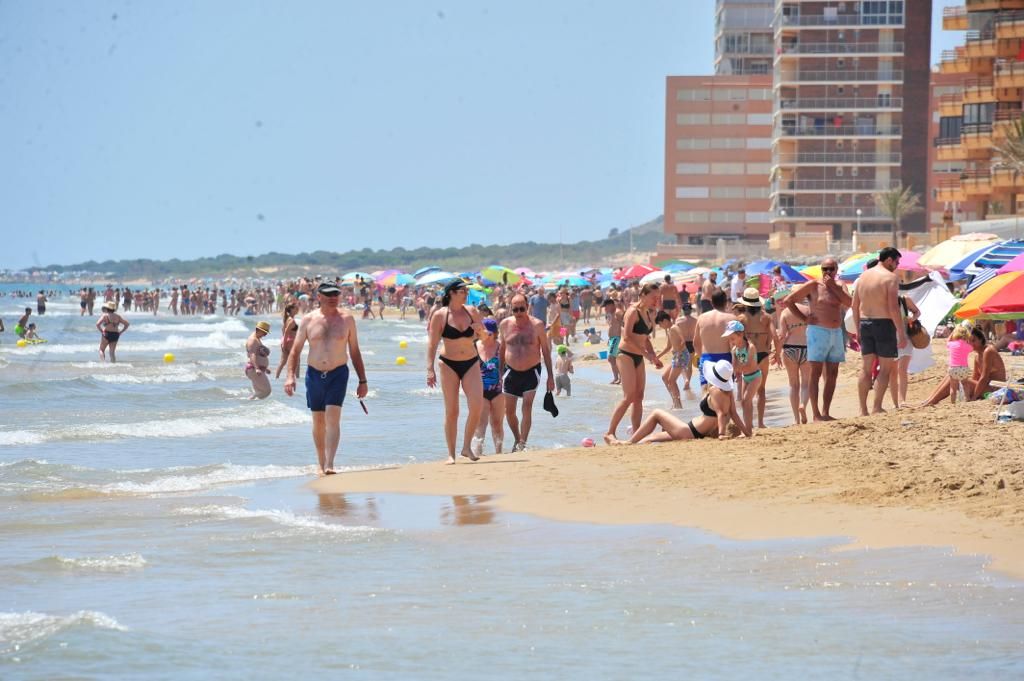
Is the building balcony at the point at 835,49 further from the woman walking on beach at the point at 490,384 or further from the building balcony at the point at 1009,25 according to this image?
the woman walking on beach at the point at 490,384

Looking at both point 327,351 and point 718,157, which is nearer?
point 327,351

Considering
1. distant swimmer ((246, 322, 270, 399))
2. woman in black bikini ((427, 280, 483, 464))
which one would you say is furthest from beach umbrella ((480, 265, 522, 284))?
woman in black bikini ((427, 280, 483, 464))

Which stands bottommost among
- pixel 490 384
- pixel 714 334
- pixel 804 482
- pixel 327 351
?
pixel 804 482

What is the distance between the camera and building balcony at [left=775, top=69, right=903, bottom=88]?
90312mm

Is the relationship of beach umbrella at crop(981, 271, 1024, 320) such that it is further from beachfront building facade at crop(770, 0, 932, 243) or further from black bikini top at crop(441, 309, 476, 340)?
beachfront building facade at crop(770, 0, 932, 243)

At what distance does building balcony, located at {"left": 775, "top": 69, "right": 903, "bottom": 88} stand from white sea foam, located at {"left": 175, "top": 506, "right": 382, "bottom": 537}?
8486 cm

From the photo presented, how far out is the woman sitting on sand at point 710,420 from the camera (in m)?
10.9

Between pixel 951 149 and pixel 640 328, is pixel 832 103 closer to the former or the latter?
pixel 951 149

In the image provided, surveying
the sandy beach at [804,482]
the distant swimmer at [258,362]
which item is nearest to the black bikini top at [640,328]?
the sandy beach at [804,482]

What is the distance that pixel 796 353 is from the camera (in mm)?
12477

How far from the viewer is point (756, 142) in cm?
10012

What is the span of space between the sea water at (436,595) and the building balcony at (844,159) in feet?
274

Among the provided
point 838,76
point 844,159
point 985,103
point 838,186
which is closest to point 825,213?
point 838,186

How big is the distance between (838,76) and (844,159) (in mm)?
5359
